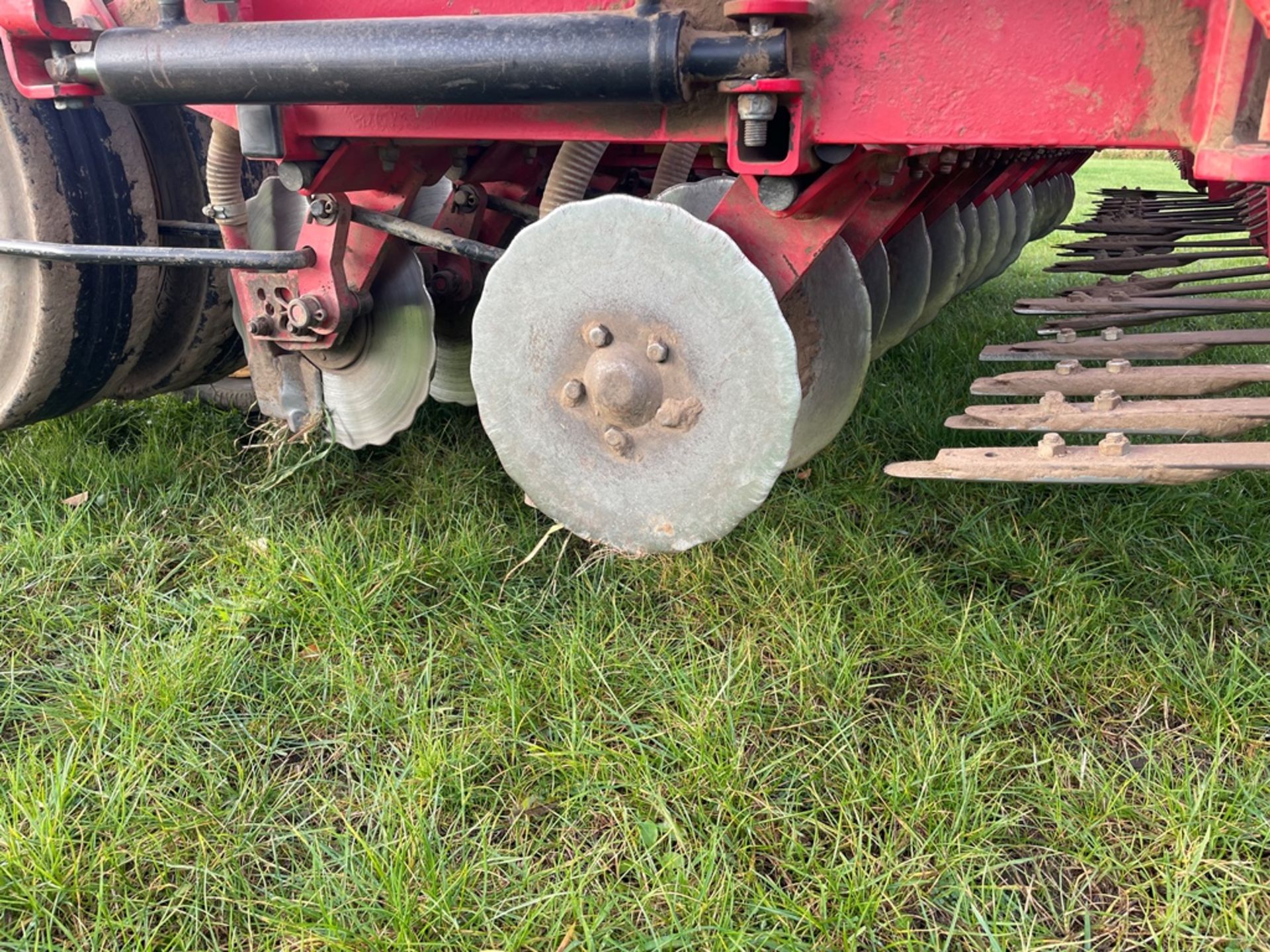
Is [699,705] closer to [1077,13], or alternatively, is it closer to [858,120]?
[858,120]

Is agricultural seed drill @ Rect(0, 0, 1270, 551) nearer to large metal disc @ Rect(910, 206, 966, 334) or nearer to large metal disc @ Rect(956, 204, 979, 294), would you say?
large metal disc @ Rect(910, 206, 966, 334)

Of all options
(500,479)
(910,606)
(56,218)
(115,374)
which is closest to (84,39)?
(56,218)

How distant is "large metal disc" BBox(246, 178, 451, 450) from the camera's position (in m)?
2.10

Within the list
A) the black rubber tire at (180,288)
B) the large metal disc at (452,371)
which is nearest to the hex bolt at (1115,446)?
the large metal disc at (452,371)

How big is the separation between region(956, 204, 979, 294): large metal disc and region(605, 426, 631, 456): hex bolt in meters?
2.35

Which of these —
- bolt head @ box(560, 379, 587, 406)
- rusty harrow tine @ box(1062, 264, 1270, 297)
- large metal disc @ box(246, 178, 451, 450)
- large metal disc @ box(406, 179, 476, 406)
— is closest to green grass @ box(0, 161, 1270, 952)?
large metal disc @ box(406, 179, 476, 406)

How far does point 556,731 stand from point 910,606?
75 centimetres

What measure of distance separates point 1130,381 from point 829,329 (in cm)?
74

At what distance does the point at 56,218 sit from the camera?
2021 millimetres

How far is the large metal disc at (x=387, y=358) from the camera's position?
6.89 ft

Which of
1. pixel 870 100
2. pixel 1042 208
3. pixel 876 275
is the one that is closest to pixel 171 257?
pixel 870 100

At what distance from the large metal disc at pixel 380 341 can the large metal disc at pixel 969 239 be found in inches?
85.8

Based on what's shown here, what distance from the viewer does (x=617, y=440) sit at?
1.60m

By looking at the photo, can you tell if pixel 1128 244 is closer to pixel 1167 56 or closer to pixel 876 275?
pixel 876 275
